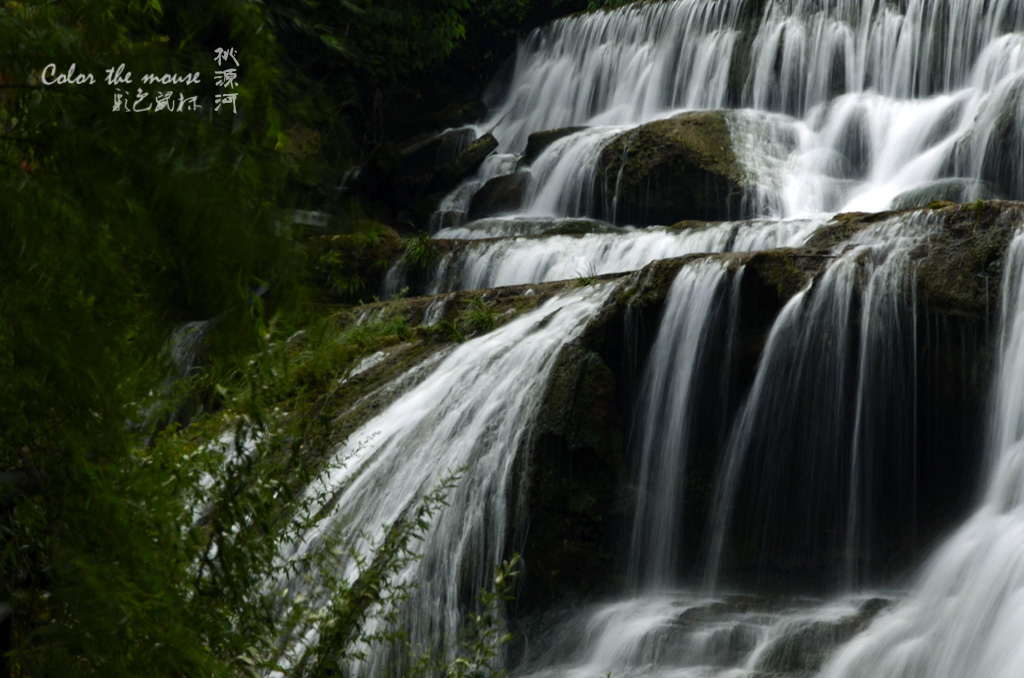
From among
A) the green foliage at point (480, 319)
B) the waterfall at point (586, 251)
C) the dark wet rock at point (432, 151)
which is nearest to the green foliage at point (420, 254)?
the waterfall at point (586, 251)

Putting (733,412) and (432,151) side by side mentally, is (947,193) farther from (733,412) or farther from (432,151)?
(432,151)

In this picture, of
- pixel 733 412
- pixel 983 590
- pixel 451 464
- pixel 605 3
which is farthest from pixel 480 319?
pixel 605 3

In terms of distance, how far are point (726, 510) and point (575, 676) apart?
1919mm

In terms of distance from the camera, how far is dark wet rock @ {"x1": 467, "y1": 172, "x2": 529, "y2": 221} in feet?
57.8

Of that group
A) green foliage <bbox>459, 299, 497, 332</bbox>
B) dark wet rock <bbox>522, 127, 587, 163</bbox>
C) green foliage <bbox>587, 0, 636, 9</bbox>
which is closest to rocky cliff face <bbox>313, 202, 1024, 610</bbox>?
green foliage <bbox>459, 299, 497, 332</bbox>

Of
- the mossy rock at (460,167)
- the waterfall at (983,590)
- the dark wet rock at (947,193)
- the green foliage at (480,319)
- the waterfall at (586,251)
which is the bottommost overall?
the waterfall at (983,590)

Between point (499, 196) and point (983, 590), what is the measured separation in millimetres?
12918

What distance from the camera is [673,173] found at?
15.6 m

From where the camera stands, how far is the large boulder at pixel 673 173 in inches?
600

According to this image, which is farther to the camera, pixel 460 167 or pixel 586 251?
pixel 460 167

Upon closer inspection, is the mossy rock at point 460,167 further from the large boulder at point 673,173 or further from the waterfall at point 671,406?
the waterfall at point 671,406

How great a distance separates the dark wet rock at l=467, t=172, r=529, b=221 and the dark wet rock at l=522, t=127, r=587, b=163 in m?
0.55

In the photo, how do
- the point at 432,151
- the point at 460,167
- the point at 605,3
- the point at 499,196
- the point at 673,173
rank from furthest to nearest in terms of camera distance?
the point at 605,3
the point at 432,151
the point at 460,167
the point at 499,196
the point at 673,173

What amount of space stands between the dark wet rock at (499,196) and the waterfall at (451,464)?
29.7 feet
